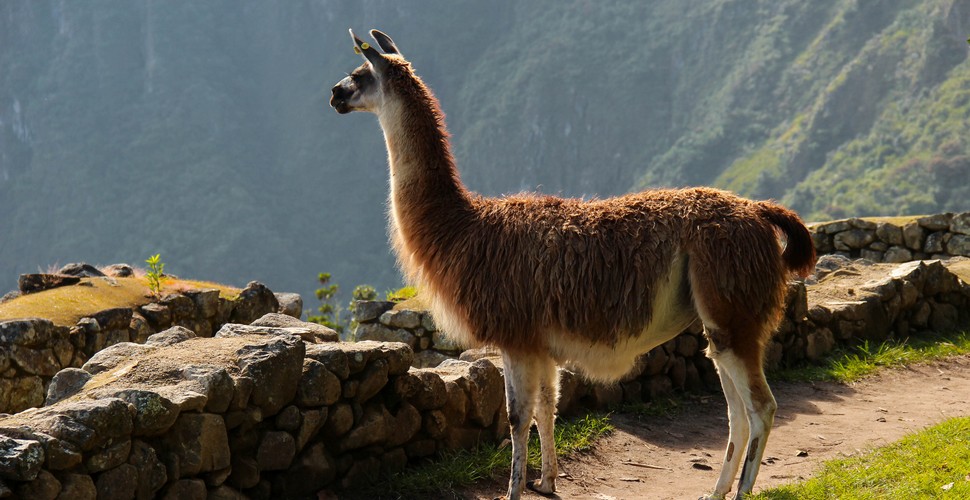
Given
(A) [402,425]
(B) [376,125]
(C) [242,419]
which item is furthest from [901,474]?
(B) [376,125]

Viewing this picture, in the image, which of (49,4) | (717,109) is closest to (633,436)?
(717,109)

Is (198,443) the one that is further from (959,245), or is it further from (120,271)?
(959,245)

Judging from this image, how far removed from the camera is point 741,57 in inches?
3273

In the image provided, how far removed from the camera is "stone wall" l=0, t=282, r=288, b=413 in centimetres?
791

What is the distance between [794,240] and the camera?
557 centimetres

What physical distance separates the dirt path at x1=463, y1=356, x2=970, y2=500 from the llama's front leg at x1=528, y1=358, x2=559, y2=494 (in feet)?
0.36

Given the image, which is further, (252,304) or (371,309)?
(252,304)

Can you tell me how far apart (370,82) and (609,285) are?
204 cm

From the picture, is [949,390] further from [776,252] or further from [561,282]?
[561,282]

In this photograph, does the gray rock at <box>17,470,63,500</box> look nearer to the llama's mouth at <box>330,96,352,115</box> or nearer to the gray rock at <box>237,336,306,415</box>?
the gray rock at <box>237,336,306,415</box>

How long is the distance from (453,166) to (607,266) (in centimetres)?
125

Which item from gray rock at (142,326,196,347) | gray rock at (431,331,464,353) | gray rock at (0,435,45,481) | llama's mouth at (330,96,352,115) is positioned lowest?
gray rock at (0,435,45,481)

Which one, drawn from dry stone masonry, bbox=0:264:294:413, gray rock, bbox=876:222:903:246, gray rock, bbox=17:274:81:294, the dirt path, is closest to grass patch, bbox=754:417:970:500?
the dirt path

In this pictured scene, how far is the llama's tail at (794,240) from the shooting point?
5.57 metres
